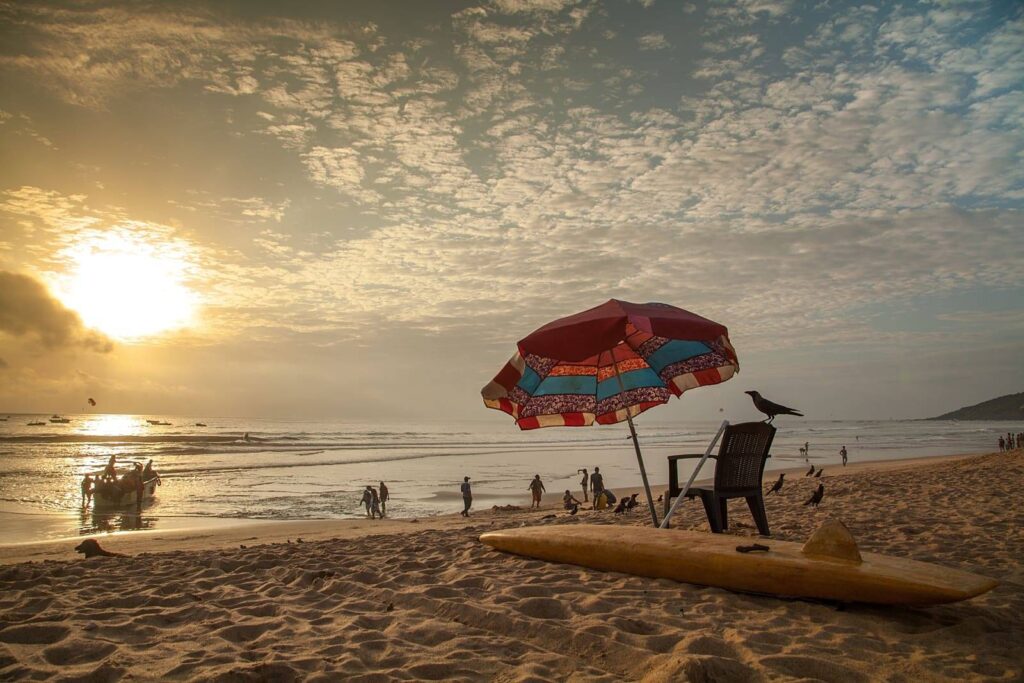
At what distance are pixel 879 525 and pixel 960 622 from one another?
3672 millimetres

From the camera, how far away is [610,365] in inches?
244

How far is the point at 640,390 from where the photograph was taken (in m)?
6.12

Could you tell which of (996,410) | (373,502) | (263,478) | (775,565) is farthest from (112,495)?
(996,410)

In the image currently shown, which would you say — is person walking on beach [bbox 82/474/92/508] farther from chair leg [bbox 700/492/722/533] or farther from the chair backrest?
the chair backrest

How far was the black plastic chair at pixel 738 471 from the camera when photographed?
509cm

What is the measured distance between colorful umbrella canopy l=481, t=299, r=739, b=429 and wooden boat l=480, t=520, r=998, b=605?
1415 mm

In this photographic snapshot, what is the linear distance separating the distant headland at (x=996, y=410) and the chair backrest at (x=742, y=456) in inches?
6926

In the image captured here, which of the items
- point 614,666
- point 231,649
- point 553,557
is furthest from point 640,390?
point 231,649

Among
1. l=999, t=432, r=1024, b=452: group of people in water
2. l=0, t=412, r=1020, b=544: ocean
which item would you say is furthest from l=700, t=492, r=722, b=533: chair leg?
l=999, t=432, r=1024, b=452: group of people in water

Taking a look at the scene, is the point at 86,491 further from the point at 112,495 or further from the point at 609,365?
the point at 609,365

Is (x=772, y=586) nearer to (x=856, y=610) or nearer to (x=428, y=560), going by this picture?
(x=856, y=610)

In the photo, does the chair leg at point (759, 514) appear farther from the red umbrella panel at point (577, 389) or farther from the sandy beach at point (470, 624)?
the red umbrella panel at point (577, 389)

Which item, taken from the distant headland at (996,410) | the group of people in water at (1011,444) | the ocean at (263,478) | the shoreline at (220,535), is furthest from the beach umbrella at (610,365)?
the distant headland at (996,410)

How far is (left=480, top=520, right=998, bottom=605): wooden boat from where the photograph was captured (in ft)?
10.7
